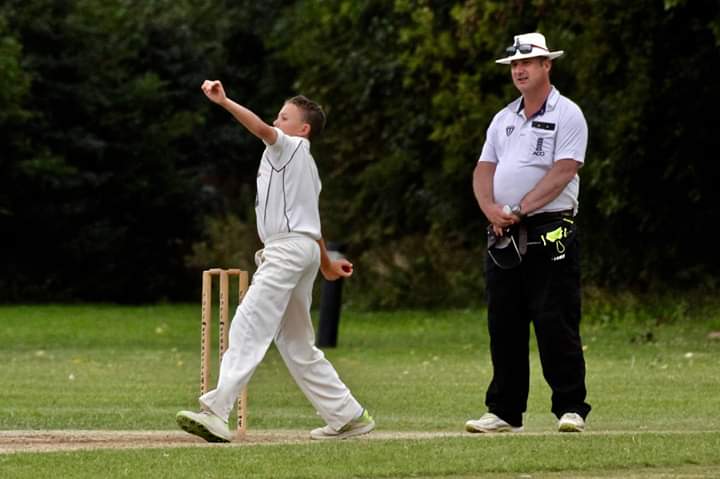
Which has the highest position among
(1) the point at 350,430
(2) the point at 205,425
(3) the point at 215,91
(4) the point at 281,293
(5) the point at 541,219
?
(3) the point at 215,91

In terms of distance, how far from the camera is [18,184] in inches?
1598

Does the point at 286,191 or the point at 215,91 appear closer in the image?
the point at 215,91

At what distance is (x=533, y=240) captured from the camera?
1112 centimetres

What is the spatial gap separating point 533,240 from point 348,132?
89.4 ft

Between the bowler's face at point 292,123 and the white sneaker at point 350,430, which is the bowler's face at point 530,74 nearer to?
the bowler's face at point 292,123

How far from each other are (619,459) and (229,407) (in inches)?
88.9

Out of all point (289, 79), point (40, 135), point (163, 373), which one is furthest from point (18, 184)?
point (163, 373)

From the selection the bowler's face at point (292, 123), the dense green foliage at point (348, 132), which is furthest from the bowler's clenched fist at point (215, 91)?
the dense green foliage at point (348, 132)

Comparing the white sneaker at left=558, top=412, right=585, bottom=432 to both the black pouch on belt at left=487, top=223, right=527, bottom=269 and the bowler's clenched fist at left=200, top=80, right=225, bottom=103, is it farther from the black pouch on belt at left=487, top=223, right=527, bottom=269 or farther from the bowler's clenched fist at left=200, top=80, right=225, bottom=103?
the bowler's clenched fist at left=200, top=80, right=225, bottom=103

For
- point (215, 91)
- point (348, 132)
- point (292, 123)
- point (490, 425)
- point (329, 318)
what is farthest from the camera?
point (348, 132)

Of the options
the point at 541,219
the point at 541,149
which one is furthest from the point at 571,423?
the point at 541,149

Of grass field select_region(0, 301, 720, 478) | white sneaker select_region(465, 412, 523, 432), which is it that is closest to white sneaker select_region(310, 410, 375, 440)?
grass field select_region(0, 301, 720, 478)

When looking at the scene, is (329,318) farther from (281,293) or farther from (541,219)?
(281,293)

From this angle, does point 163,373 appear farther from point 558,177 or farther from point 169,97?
point 169,97
